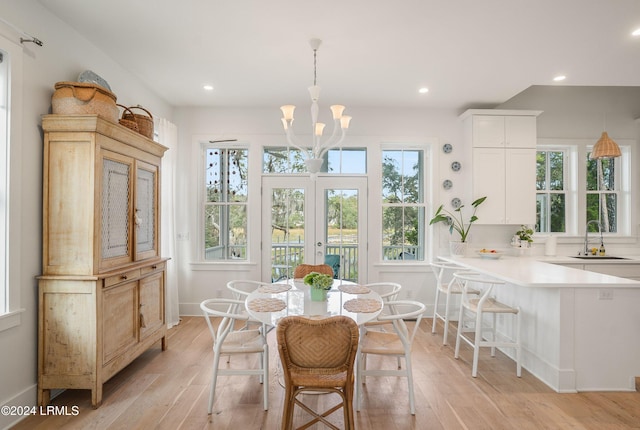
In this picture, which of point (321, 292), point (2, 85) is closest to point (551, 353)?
point (321, 292)

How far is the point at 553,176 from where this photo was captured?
197 inches

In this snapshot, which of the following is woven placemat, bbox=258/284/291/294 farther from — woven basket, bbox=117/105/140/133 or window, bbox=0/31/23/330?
woven basket, bbox=117/105/140/133

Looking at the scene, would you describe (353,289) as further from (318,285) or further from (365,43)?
(365,43)

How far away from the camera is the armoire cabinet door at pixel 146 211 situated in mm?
3086

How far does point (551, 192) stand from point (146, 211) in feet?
17.4

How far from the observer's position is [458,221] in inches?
187

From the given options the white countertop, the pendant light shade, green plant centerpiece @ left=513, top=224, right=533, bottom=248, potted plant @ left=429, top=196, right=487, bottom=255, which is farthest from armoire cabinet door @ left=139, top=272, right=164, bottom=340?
the pendant light shade

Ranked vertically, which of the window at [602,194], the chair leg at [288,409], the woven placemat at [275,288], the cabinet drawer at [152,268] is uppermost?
the window at [602,194]

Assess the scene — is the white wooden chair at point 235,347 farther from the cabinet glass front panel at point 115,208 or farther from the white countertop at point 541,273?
the white countertop at point 541,273

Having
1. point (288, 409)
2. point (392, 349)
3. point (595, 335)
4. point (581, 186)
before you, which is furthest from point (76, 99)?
point (581, 186)

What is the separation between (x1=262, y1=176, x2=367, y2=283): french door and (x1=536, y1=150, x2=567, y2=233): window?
2.58m

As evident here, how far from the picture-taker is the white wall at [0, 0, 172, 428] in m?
2.23

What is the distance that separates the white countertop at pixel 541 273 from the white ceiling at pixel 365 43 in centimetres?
202

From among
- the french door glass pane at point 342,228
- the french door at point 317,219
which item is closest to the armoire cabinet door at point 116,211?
the french door at point 317,219
